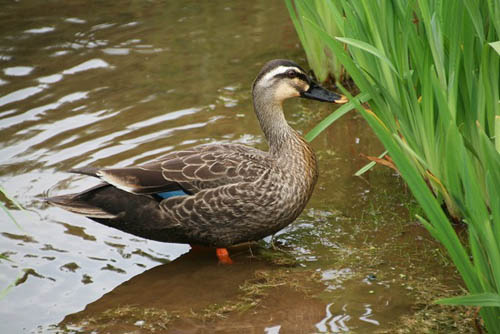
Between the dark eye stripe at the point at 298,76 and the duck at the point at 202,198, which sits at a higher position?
the dark eye stripe at the point at 298,76

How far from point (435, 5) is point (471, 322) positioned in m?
1.53

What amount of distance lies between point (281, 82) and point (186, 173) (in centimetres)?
89

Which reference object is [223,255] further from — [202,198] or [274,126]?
[274,126]

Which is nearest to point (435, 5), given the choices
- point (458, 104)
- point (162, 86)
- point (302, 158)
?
point (458, 104)

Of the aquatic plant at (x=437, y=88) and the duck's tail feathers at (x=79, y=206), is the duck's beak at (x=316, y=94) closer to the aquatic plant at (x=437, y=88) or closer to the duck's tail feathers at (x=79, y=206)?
the aquatic plant at (x=437, y=88)

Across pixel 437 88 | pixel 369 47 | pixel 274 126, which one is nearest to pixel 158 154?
pixel 274 126

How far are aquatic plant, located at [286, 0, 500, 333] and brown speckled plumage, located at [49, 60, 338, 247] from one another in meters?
0.39

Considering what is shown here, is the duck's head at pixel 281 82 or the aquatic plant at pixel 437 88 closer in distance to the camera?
the aquatic plant at pixel 437 88

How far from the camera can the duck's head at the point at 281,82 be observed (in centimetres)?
500

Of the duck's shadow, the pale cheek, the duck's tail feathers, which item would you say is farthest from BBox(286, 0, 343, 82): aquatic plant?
the duck's tail feathers

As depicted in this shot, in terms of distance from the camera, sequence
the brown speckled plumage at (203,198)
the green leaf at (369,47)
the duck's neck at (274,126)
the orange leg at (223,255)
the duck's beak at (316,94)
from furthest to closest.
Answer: the duck's beak at (316,94) < the duck's neck at (274,126) < the orange leg at (223,255) < the brown speckled plumage at (203,198) < the green leaf at (369,47)

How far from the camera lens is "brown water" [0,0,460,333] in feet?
13.9

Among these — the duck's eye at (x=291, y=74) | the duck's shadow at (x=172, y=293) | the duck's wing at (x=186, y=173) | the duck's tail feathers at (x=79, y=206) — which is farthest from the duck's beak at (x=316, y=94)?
the duck's tail feathers at (x=79, y=206)

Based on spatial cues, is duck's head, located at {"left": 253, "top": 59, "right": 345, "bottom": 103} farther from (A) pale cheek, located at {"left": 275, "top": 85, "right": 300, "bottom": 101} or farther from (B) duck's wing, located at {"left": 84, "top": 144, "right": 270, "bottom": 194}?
(B) duck's wing, located at {"left": 84, "top": 144, "right": 270, "bottom": 194}
